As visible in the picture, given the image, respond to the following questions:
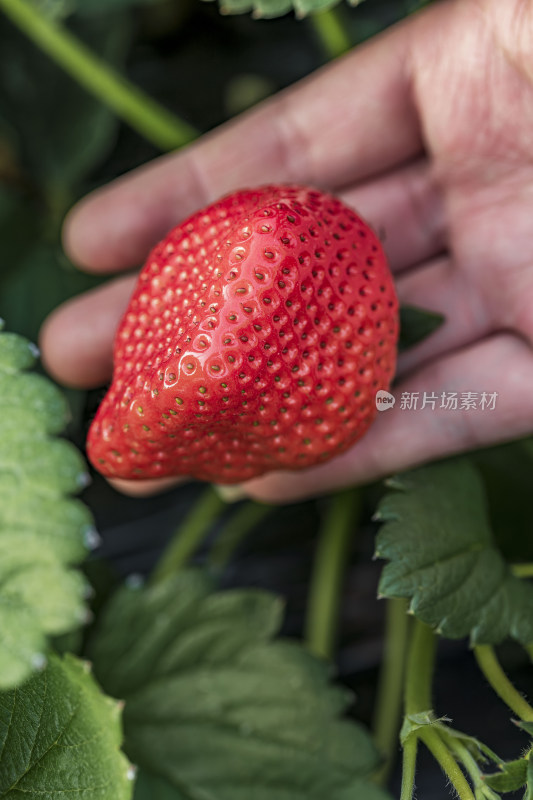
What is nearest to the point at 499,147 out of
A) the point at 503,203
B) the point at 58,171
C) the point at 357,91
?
the point at 503,203

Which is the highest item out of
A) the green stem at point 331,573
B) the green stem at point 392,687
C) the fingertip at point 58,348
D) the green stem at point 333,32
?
the green stem at point 333,32

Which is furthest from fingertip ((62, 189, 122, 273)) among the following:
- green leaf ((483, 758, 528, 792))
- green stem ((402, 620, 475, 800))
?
green leaf ((483, 758, 528, 792))

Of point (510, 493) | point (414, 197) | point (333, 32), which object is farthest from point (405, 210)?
point (510, 493)

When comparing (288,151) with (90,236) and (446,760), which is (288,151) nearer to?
(90,236)

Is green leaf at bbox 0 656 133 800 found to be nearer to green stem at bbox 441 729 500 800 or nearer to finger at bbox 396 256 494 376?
green stem at bbox 441 729 500 800

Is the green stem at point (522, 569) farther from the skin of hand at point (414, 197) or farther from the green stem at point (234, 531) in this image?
the green stem at point (234, 531)

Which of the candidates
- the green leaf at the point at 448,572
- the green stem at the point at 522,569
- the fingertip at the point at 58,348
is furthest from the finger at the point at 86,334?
the green stem at the point at 522,569
